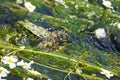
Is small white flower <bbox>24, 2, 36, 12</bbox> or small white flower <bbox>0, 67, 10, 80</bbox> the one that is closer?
small white flower <bbox>0, 67, 10, 80</bbox>

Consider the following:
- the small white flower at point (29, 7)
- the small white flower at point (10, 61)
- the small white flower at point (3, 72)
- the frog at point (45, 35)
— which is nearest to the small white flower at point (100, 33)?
the frog at point (45, 35)

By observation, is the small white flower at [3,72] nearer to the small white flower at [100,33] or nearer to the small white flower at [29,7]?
the small white flower at [29,7]

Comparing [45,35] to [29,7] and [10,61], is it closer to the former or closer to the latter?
[29,7]

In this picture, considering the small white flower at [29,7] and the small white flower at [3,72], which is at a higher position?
the small white flower at [29,7]

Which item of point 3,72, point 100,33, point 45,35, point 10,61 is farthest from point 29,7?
point 3,72

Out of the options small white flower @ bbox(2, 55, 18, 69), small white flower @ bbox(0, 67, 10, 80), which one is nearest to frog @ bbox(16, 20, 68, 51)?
small white flower @ bbox(2, 55, 18, 69)

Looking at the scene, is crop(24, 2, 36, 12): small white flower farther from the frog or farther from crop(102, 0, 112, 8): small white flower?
crop(102, 0, 112, 8): small white flower

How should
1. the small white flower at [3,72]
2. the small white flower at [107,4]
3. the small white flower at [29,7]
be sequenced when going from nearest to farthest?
the small white flower at [3,72] → the small white flower at [29,7] → the small white flower at [107,4]

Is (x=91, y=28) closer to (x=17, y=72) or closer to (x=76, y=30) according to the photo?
(x=76, y=30)
